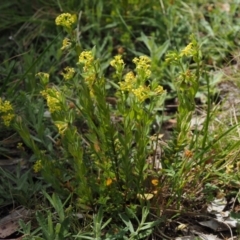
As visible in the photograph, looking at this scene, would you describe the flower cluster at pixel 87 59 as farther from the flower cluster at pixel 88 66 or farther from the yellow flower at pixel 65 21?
the yellow flower at pixel 65 21

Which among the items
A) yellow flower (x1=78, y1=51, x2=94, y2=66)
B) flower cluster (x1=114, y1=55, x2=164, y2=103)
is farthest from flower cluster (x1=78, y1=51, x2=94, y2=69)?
flower cluster (x1=114, y1=55, x2=164, y2=103)

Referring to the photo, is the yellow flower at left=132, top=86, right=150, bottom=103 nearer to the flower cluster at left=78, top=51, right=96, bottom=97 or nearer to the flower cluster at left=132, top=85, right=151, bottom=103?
the flower cluster at left=132, top=85, right=151, bottom=103

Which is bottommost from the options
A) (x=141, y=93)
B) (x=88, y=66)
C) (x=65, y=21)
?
(x=141, y=93)

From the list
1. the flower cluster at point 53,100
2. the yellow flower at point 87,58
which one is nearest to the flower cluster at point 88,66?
the yellow flower at point 87,58

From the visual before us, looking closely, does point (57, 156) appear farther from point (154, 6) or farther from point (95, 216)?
point (154, 6)

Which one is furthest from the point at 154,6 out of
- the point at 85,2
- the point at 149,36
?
the point at 85,2

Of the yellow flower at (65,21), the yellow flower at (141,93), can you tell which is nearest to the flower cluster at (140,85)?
the yellow flower at (141,93)

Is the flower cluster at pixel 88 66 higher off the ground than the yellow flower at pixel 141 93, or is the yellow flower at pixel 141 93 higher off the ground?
the flower cluster at pixel 88 66

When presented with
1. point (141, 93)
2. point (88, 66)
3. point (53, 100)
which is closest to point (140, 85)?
point (141, 93)

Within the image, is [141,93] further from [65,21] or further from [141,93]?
[65,21]

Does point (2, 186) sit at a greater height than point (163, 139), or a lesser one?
greater

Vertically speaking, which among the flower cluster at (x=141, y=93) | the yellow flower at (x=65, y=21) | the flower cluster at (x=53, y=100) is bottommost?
the flower cluster at (x=141, y=93)
